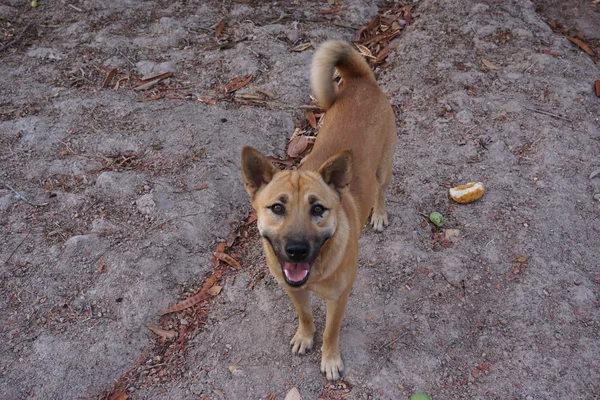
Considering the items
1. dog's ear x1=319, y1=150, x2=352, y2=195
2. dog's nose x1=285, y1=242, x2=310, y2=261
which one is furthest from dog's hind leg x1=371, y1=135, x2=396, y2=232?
dog's nose x1=285, y1=242, x2=310, y2=261

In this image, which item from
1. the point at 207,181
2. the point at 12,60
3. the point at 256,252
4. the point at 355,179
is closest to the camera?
the point at 355,179

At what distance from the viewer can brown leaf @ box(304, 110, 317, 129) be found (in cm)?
550

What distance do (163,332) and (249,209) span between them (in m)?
1.47

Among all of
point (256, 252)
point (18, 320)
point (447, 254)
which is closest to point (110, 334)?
point (18, 320)

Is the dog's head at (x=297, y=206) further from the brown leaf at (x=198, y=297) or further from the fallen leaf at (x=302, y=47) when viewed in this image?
the fallen leaf at (x=302, y=47)

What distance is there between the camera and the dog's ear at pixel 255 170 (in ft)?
9.87

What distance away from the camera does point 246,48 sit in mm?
6289

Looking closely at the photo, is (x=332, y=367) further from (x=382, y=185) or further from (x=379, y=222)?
(x=382, y=185)

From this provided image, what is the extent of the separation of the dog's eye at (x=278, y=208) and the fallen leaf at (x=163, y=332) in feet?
5.20

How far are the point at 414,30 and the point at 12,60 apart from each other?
17.9 ft

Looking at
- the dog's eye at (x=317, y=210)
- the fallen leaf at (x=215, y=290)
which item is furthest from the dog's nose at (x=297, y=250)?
the fallen leaf at (x=215, y=290)

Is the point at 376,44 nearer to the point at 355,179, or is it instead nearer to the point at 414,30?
the point at 414,30

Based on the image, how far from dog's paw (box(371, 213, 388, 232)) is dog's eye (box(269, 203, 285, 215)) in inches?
71.2

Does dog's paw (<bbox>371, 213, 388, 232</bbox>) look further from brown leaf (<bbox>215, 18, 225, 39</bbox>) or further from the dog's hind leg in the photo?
brown leaf (<bbox>215, 18, 225, 39</bbox>)
